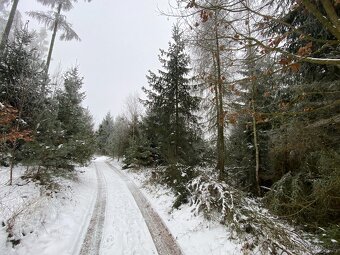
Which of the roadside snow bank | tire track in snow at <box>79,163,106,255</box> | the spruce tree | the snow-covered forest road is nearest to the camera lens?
the roadside snow bank

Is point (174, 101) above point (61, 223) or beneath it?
above

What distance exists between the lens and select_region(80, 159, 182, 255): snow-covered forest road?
18.3ft

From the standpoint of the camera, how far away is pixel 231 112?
3.62 metres

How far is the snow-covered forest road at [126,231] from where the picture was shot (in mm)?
5574

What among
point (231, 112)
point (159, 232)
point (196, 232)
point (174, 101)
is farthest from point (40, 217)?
point (174, 101)

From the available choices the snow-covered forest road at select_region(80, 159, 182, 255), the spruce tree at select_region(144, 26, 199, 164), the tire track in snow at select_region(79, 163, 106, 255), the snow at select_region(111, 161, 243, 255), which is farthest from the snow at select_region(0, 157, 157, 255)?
the spruce tree at select_region(144, 26, 199, 164)

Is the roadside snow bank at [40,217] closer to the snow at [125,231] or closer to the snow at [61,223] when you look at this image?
the snow at [61,223]

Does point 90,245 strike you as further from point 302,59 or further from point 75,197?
point 302,59

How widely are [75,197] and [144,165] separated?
33.3 ft

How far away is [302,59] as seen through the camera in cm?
249

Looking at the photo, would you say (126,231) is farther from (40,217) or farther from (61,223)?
(40,217)

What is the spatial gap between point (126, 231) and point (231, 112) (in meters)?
4.92

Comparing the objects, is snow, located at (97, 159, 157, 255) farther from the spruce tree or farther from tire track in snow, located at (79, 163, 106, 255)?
the spruce tree

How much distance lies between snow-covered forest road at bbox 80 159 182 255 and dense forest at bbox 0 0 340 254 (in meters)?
1.62
